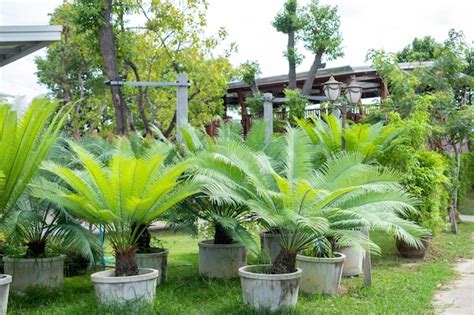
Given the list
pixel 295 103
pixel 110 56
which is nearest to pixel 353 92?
pixel 295 103

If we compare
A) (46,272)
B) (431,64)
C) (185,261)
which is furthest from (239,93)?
(46,272)

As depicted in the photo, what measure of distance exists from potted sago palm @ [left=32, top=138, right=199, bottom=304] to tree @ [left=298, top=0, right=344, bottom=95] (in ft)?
49.2

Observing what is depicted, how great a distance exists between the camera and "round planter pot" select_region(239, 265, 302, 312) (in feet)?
18.7

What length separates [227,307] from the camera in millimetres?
5992

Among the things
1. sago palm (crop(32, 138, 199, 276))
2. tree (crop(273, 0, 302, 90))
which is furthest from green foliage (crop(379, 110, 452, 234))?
tree (crop(273, 0, 302, 90))

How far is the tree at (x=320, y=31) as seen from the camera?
20.2 metres

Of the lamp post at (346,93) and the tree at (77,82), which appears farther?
the tree at (77,82)

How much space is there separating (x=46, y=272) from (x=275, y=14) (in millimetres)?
16308

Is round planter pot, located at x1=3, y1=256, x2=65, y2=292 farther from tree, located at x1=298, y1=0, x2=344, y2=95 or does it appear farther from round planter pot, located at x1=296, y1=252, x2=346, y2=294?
tree, located at x1=298, y1=0, x2=344, y2=95

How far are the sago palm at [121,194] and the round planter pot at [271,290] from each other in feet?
3.93

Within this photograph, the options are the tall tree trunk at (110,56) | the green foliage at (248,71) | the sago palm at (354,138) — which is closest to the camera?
the sago palm at (354,138)

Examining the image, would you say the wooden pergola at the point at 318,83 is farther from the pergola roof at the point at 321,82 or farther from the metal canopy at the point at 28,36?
the metal canopy at the point at 28,36

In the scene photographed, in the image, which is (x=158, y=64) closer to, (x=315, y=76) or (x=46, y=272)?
(x=315, y=76)

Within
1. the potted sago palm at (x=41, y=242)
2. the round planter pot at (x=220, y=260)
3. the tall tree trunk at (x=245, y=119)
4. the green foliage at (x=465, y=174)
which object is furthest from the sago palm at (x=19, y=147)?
the tall tree trunk at (x=245, y=119)
